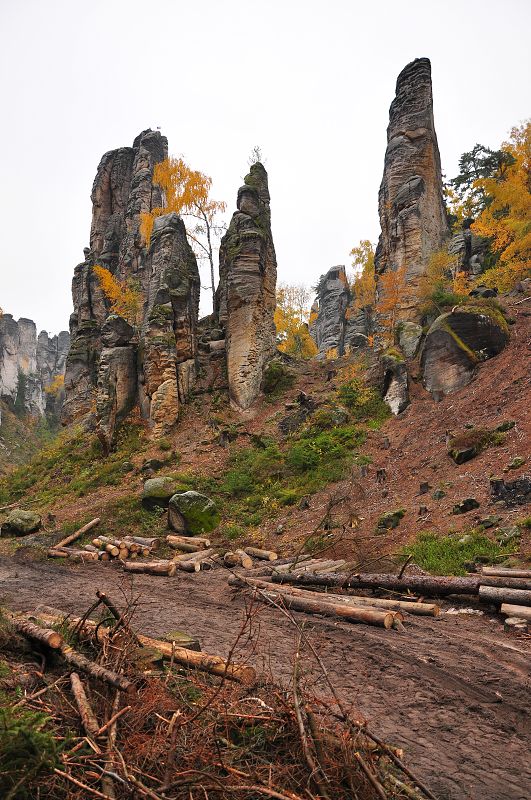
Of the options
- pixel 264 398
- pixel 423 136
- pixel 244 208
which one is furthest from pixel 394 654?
pixel 423 136

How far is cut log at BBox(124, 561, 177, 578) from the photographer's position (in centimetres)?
1236

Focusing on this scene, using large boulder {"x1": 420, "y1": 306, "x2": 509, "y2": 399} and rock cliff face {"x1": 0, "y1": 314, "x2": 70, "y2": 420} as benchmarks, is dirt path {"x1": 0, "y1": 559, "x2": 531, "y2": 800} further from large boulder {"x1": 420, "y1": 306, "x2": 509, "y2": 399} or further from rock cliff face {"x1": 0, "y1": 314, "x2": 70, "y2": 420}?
rock cliff face {"x1": 0, "y1": 314, "x2": 70, "y2": 420}

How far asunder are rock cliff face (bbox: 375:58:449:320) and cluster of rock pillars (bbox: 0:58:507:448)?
0.06 meters

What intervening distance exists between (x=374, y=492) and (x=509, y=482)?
4.44 metres

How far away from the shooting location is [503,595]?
25.3 ft

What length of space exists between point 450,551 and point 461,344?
421 inches

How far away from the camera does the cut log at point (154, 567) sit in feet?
40.5

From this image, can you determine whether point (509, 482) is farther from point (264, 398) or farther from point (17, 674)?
point (264, 398)

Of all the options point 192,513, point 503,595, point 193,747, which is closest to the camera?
point 193,747

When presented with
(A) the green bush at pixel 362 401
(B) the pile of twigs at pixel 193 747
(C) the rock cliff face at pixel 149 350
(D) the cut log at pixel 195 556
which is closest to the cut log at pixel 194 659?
(B) the pile of twigs at pixel 193 747

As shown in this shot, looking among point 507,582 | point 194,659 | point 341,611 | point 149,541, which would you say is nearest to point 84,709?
point 194,659

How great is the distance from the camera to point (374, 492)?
583 inches

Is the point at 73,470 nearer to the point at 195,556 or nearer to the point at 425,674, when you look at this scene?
the point at 195,556

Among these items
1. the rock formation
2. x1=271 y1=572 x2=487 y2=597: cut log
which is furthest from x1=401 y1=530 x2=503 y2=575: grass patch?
the rock formation
